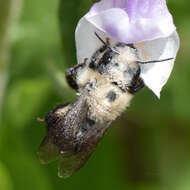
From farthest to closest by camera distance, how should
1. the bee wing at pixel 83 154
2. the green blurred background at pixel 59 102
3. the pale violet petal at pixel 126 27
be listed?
the green blurred background at pixel 59 102 < the bee wing at pixel 83 154 < the pale violet petal at pixel 126 27

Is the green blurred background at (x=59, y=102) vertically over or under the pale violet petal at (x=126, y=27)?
under

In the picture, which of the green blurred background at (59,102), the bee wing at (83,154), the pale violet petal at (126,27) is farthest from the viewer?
the green blurred background at (59,102)

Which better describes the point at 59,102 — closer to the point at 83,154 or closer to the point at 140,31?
the point at 83,154

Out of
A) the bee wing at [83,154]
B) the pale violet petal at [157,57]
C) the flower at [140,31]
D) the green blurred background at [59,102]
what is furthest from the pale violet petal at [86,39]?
the green blurred background at [59,102]

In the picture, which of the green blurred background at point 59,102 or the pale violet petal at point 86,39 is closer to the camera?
the pale violet petal at point 86,39

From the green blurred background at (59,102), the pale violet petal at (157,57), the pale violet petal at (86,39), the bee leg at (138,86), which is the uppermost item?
the pale violet petal at (86,39)

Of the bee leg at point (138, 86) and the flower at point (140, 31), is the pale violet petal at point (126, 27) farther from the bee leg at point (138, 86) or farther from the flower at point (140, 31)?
the bee leg at point (138, 86)

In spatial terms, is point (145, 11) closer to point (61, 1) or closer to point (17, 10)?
point (61, 1)

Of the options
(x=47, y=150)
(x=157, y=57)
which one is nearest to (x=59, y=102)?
(x=47, y=150)
